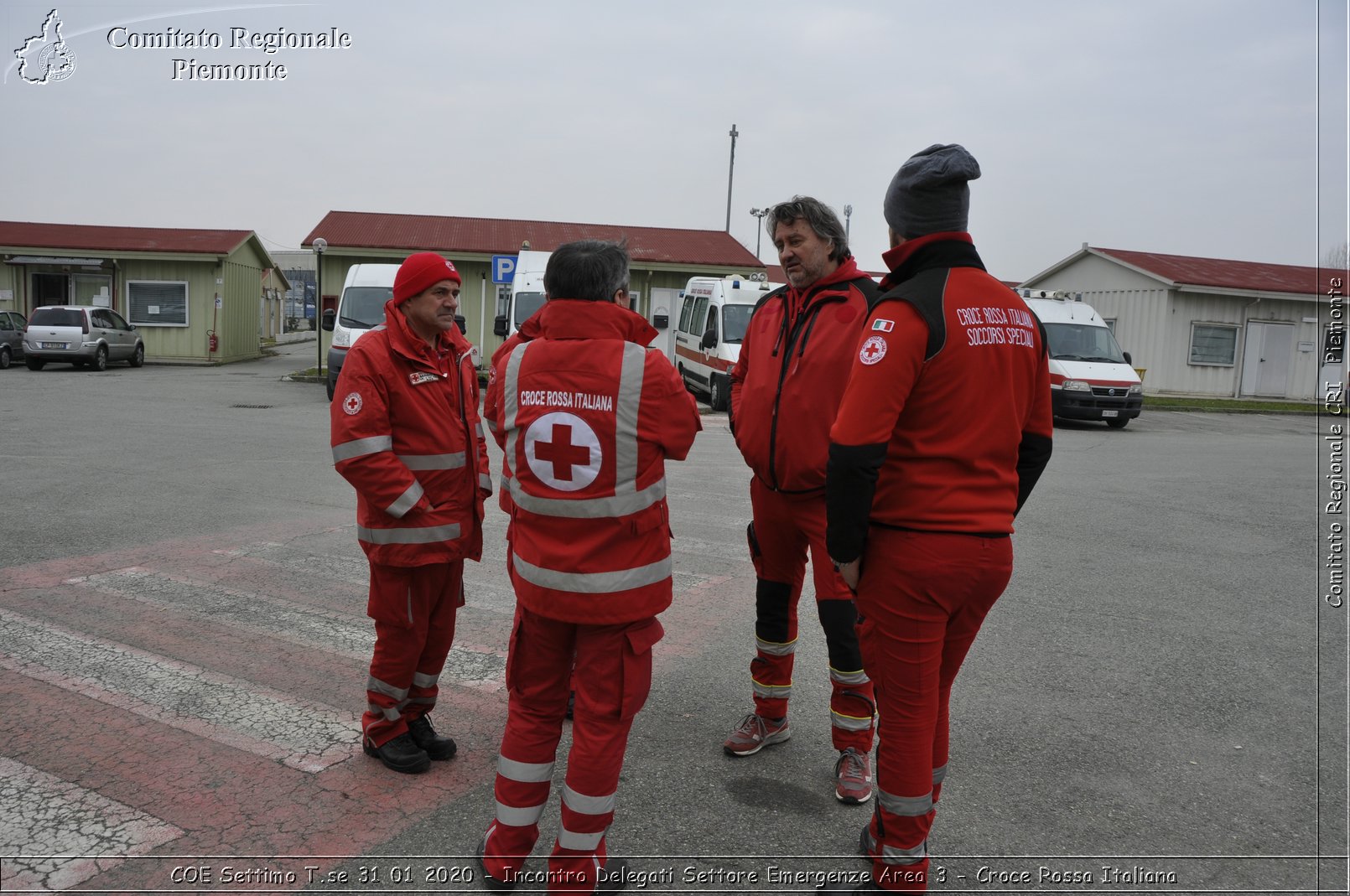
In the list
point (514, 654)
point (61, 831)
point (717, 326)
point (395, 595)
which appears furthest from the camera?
point (717, 326)

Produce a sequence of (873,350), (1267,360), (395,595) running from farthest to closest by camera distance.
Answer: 1. (1267,360)
2. (395,595)
3. (873,350)

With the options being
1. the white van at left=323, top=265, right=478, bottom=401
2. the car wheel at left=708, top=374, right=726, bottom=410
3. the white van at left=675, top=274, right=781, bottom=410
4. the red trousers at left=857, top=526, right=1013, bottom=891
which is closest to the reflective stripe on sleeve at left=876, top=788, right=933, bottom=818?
the red trousers at left=857, top=526, right=1013, bottom=891

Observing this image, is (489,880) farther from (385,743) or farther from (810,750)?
(810,750)

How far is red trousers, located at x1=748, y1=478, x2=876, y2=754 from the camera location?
142 inches

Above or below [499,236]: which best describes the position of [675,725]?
below

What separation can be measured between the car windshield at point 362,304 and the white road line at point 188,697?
51.7 ft

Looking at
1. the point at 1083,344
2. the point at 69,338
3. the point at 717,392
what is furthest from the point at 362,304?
the point at 1083,344

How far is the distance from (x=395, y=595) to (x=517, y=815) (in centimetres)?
103

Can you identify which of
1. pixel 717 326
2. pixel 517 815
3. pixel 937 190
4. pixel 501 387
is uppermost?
pixel 717 326

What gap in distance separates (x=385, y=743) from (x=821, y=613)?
1.74m

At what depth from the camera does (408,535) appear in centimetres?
354

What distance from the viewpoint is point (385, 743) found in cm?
371

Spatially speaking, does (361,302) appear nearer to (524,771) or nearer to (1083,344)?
(1083,344)

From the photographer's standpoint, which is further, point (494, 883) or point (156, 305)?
point (156, 305)
